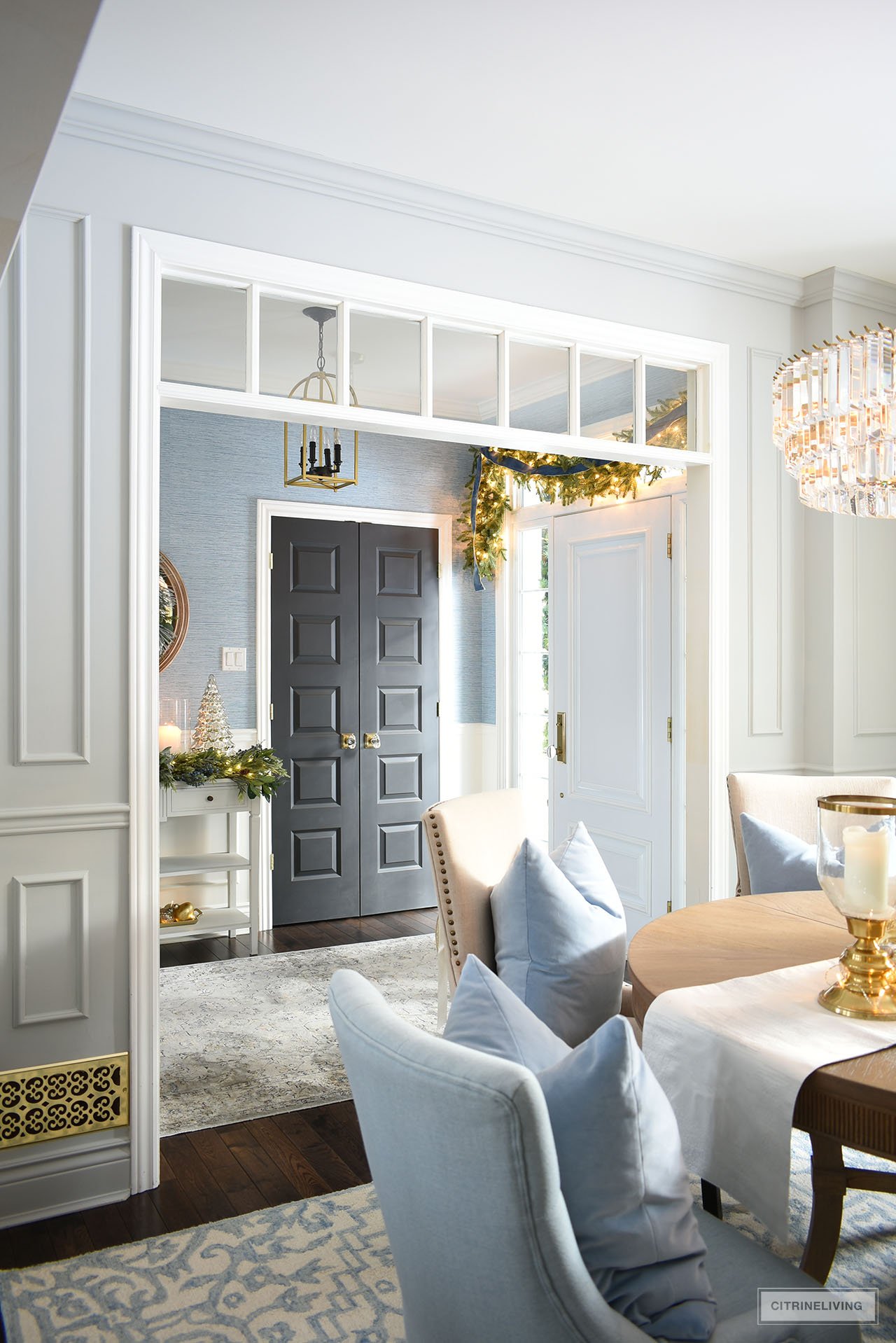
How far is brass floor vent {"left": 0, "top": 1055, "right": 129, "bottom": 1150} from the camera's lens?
2.45 metres

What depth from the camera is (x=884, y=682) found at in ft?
12.8

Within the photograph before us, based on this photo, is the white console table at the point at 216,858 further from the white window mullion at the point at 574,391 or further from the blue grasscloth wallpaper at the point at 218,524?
the white window mullion at the point at 574,391

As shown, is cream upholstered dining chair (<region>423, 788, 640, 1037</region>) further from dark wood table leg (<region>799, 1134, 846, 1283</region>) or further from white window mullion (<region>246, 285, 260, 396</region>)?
white window mullion (<region>246, 285, 260, 396</region>)

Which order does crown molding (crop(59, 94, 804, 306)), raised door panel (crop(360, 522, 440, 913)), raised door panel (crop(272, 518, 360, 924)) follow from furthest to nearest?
raised door panel (crop(360, 522, 440, 913)), raised door panel (crop(272, 518, 360, 924)), crown molding (crop(59, 94, 804, 306))

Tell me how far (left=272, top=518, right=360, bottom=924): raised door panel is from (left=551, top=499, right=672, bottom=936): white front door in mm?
1161

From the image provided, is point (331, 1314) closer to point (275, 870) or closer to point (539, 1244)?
point (539, 1244)

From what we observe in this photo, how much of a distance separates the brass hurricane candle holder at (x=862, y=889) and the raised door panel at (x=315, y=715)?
386cm

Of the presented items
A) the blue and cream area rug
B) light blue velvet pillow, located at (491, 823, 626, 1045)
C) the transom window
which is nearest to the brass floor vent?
the blue and cream area rug

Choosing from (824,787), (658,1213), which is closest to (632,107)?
(824,787)

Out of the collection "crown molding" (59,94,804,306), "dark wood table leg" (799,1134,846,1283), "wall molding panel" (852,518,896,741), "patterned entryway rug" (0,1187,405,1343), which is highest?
"crown molding" (59,94,804,306)

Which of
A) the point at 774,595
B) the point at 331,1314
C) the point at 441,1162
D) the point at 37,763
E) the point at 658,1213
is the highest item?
the point at 774,595

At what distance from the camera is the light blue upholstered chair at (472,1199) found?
0.98 m

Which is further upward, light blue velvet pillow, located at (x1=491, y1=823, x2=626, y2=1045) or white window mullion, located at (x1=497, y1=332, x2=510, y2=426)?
white window mullion, located at (x1=497, y1=332, x2=510, y2=426)

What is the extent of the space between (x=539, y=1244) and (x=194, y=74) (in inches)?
104
